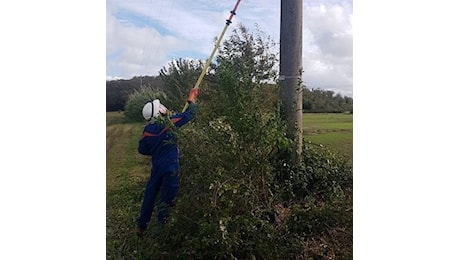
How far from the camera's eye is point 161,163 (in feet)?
7.75

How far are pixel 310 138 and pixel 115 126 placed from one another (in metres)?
0.90

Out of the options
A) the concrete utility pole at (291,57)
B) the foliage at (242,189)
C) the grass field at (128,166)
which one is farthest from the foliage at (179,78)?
the concrete utility pole at (291,57)

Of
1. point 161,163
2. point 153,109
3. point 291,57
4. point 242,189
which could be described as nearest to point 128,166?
point 161,163

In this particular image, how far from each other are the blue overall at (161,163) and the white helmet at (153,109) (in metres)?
0.04

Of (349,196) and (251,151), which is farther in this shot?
(349,196)

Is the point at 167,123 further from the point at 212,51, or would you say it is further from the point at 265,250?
the point at 265,250

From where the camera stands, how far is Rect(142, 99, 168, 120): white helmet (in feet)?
7.71

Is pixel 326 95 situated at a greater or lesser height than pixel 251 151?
greater

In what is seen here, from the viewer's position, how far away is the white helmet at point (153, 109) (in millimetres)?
2350

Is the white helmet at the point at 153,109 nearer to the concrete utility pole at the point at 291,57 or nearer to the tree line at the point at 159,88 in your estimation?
the tree line at the point at 159,88

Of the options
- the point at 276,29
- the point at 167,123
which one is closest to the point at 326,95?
the point at 276,29

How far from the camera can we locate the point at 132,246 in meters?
2.39

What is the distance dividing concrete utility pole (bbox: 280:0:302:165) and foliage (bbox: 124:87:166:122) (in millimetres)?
553

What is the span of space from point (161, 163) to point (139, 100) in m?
0.30
